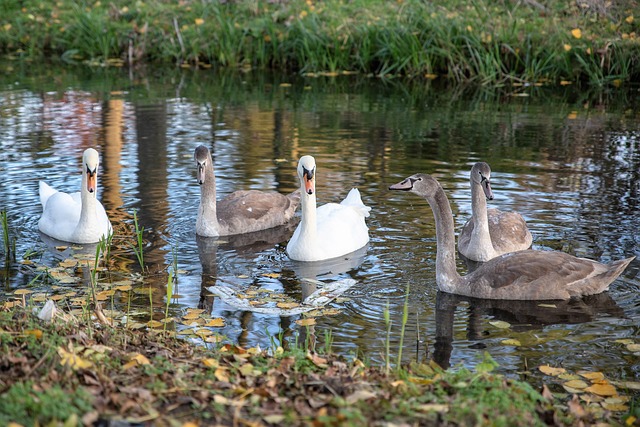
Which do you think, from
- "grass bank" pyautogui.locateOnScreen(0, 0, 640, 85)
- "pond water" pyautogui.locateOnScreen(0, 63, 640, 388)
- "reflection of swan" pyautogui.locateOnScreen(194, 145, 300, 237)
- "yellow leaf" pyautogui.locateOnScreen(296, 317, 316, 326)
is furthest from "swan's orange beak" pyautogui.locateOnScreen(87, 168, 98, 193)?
"grass bank" pyautogui.locateOnScreen(0, 0, 640, 85)

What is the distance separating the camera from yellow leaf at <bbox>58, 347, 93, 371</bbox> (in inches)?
213

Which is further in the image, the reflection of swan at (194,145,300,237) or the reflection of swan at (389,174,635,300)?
the reflection of swan at (194,145,300,237)

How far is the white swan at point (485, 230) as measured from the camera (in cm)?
954

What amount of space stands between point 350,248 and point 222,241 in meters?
1.58

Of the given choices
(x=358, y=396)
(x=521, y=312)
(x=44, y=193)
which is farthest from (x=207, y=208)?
(x=358, y=396)

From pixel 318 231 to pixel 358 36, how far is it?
1343 cm

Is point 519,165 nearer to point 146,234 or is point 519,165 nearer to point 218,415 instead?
point 146,234

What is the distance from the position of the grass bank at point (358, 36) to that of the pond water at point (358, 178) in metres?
0.71

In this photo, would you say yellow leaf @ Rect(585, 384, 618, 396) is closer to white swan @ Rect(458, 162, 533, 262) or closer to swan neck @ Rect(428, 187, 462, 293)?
swan neck @ Rect(428, 187, 462, 293)

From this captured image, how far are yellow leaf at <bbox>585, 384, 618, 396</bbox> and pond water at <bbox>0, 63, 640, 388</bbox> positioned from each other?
1.41ft

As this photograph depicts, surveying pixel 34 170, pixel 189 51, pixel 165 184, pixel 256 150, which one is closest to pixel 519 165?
pixel 256 150

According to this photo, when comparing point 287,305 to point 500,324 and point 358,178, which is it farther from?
point 358,178

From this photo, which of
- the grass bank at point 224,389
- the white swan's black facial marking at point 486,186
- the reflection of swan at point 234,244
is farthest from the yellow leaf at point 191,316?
the white swan's black facial marking at point 486,186

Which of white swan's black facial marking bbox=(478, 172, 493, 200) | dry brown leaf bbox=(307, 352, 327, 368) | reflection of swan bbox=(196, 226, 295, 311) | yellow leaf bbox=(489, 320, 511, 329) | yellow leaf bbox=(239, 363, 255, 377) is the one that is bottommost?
yellow leaf bbox=(489, 320, 511, 329)
